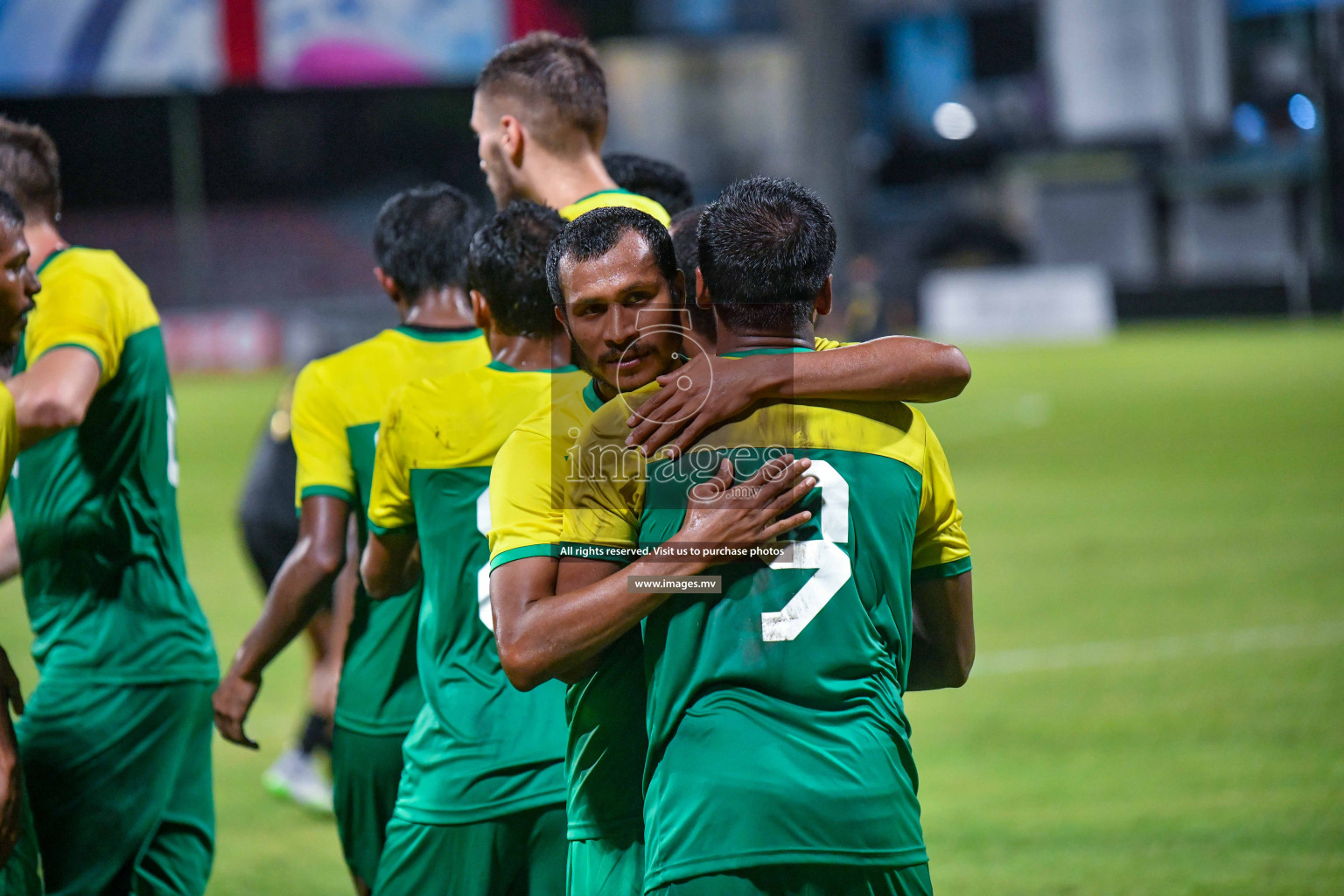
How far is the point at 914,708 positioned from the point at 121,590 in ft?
15.4

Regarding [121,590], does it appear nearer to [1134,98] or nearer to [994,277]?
[994,277]

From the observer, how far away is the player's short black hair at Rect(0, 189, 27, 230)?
309 centimetres

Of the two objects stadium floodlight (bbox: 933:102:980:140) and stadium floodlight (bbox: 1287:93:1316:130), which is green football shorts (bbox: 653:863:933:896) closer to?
stadium floodlight (bbox: 1287:93:1316:130)

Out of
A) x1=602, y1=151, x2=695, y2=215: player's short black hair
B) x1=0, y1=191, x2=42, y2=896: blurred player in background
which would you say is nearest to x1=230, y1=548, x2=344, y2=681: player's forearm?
x1=0, y1=191, x2=42, y2=896: blurred player in background

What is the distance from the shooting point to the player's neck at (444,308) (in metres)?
3.76

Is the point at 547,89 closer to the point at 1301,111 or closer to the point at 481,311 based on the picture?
the point at 481,311

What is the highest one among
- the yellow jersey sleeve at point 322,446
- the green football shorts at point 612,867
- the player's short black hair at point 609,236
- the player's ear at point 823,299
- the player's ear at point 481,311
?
the player's short black hair at point 609,236

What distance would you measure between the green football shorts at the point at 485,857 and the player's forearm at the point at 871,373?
1.20m

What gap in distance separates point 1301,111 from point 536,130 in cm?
3762

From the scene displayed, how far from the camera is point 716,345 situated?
8.28ft

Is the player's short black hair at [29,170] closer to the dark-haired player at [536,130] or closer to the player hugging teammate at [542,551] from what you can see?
the player hugging teammate at [542,551]

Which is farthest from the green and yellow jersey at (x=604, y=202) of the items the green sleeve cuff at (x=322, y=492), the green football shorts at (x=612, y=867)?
the green football shorts at (x=612, y=867)

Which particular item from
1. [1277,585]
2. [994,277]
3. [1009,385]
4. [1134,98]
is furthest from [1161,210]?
[1277,585]

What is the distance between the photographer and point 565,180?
3826mm
